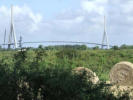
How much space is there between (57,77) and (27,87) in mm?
441

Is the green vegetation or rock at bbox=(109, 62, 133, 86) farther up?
the green vegetation

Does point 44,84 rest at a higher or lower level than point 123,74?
higher

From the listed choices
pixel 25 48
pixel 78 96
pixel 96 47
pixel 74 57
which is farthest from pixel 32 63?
pixel 96 47

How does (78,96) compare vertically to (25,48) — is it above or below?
below

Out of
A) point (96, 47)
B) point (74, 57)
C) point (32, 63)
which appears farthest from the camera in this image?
point (96, 47)

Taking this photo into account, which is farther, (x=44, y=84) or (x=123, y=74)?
(x=123, y=74)

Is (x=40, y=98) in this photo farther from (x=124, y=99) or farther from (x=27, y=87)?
(x=124, y=99)

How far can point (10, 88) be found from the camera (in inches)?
224

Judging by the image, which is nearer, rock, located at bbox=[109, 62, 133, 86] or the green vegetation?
the green vegetation

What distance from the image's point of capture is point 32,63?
6.40 meters

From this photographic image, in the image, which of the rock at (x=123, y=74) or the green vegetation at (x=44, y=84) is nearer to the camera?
the green vegetation at (x=44, y=84)

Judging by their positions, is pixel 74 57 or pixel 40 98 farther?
pixel 74 57

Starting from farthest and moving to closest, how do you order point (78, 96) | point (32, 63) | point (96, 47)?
point (96, 47), point (32, 63), point (78, 96)

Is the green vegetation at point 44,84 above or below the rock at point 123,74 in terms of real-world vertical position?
above
